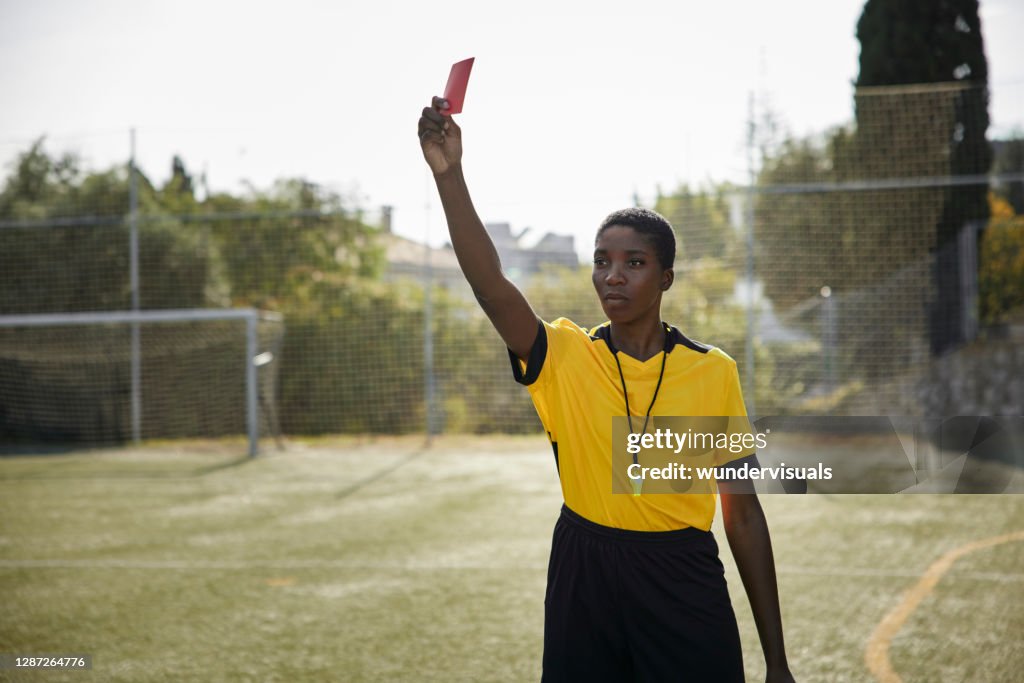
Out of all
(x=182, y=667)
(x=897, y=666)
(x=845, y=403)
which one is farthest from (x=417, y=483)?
(x=845, y=403)

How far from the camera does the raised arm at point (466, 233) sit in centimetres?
173

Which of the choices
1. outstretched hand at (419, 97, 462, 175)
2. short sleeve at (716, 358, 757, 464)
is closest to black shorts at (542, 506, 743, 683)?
short sleeve at (716, 358, 757, 464)

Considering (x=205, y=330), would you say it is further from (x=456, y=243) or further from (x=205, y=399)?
(x=456, y=243)

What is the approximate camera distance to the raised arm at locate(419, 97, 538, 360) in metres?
1.73

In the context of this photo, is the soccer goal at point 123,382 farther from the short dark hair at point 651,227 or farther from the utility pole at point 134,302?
the short dark hair at point 651,227

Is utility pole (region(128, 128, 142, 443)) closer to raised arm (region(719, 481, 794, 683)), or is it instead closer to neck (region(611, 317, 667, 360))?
neck (region(611, 317, 667, 360))

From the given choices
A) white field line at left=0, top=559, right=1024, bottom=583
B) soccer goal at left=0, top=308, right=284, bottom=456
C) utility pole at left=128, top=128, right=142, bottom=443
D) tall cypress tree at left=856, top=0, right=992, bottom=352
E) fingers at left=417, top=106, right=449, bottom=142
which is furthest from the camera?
soccer goal at left=0, top=308, right=284, bottom=456

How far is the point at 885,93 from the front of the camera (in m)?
12.8

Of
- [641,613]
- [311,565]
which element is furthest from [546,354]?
[311,565]

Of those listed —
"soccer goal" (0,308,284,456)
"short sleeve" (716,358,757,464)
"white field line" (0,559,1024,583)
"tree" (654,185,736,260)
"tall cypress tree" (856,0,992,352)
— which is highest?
"tall cypress tree" (856,0,992,352)

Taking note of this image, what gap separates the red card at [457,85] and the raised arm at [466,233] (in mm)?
20

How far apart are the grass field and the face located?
2.10m

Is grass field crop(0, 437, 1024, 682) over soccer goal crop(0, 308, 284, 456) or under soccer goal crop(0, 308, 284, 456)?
under

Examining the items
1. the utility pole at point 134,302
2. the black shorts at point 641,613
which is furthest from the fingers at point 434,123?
the utility pole at point 134,302
